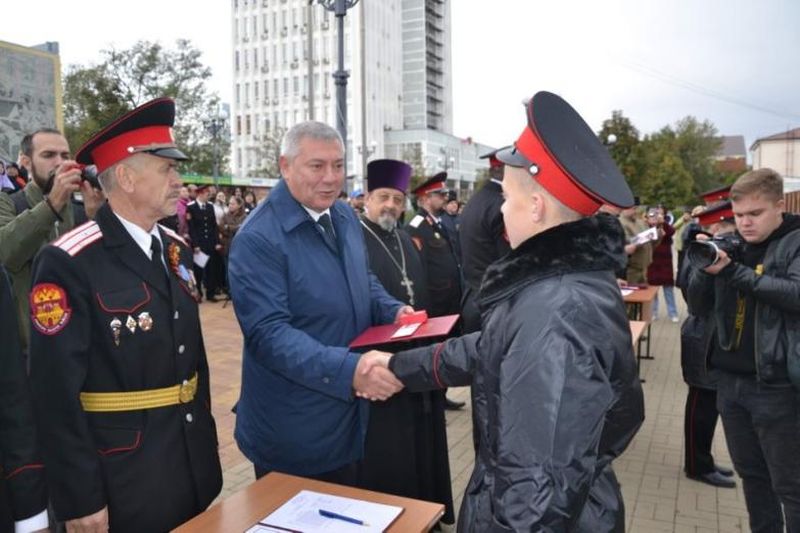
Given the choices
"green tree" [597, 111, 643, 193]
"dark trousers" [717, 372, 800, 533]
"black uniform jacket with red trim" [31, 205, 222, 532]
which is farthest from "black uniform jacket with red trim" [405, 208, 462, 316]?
"green tree" [597, 111, 643, 193]

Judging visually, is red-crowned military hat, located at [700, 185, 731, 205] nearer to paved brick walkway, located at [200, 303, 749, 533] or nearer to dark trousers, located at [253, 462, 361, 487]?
paved brick walkway, located at [200, 303, 749, 533]

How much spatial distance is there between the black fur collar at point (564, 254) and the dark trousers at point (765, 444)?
2.13 metres

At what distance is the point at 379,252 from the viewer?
15.3 feet

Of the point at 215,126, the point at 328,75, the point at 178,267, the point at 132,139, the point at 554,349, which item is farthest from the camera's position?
the point at 328,75

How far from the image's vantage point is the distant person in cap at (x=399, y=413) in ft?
11.5

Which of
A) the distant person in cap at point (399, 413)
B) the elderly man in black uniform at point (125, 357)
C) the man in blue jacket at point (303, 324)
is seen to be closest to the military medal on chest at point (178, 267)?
the elderly man in black uniform at point (125, 357)

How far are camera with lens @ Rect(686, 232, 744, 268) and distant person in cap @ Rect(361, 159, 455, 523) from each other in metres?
1.79

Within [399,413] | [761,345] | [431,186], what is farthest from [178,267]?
[431,186]

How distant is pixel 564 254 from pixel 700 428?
13.0ft

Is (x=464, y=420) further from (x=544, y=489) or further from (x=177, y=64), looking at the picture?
(x=177, y=64)

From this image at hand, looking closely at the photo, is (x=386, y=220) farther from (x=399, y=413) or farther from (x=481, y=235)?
(x=399, y=413)

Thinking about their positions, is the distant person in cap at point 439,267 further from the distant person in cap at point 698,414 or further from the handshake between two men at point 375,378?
the handshake between two men at point 375,378

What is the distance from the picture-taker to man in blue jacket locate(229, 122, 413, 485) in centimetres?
A: 253

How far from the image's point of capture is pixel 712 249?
3.29 metres
